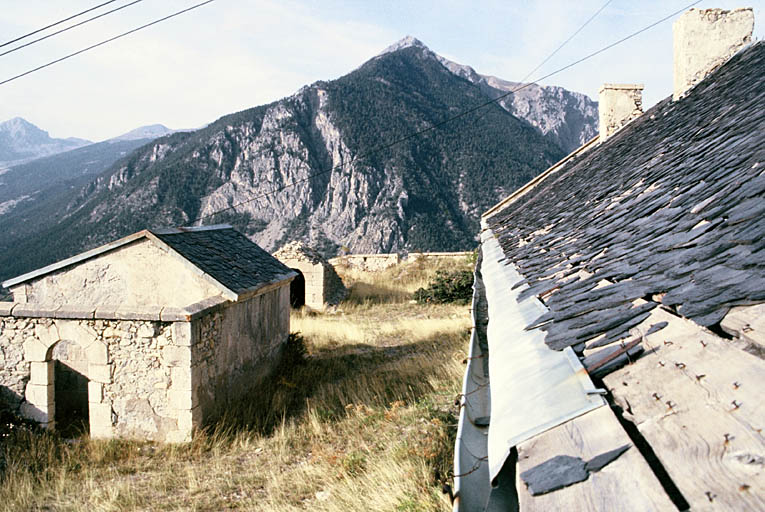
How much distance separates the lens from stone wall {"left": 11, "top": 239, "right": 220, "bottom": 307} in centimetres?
952

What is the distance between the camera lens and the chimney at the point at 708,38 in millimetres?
8406

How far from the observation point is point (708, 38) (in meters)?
8.54

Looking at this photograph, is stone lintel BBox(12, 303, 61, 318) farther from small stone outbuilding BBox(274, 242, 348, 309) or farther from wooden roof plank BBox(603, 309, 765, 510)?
small stone outbuilding BBox(274, 242, 348, 309)

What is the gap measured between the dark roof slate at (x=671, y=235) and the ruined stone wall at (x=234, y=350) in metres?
5.28

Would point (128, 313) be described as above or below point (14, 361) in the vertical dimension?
above

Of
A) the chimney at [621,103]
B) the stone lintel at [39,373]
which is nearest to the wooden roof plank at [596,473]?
the stone lintel at [39,373]

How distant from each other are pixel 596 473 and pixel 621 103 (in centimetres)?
1285

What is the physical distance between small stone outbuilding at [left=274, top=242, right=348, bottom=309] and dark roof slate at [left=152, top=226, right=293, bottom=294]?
8343mm

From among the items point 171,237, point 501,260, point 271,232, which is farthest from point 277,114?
point 501,260

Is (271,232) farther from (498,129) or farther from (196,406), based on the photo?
(196,406)

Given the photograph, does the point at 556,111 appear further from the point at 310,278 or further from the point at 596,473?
the point at 596,473

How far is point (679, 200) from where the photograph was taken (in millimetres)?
3084

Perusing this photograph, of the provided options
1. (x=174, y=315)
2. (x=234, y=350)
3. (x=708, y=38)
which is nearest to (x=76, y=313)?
(x=174, y=315)

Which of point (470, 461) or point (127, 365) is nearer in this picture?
point (470, 461)
